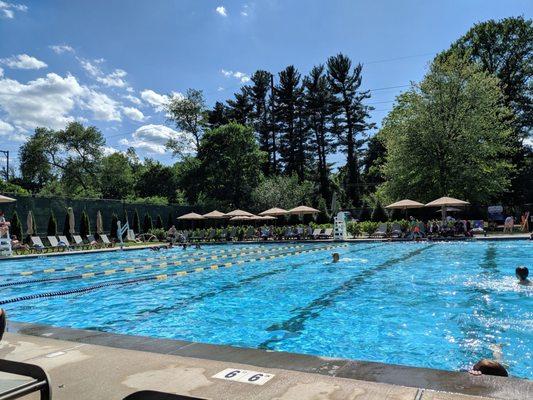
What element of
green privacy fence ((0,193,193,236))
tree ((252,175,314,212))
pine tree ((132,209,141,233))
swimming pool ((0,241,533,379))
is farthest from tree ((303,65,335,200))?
swimming pool ((0,241,533,379))

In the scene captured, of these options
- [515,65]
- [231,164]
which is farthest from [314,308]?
[515,65]

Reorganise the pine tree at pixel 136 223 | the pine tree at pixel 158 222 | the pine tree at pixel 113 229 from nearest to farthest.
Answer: the pine tree at pixel 113 229, the pine tree at pixel 136 223, the pine tree at pixel 158 222

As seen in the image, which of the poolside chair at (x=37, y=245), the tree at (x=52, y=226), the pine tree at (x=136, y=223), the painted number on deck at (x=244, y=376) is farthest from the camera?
the pine tree at (x=136, y=223)

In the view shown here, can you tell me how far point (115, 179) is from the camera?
2169 inches

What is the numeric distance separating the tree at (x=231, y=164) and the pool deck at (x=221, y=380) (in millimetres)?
36082

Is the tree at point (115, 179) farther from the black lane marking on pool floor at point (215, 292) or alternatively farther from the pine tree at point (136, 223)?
the black lane marking on pool floor at point (215, 292)

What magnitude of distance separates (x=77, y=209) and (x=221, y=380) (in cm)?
2770

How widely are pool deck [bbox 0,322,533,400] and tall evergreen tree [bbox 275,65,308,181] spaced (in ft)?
139

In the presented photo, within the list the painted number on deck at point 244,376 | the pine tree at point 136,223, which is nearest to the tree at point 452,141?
the pine tree at point 136,223

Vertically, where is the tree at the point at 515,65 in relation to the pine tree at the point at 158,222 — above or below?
above

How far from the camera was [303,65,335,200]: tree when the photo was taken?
4550cm

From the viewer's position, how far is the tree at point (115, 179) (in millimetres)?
53969

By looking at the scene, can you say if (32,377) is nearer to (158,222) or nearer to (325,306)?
(325,306)

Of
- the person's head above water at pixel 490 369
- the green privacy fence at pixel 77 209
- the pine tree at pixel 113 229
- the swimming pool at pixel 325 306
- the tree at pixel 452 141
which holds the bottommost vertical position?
the swimming pool at pixel 325 306
